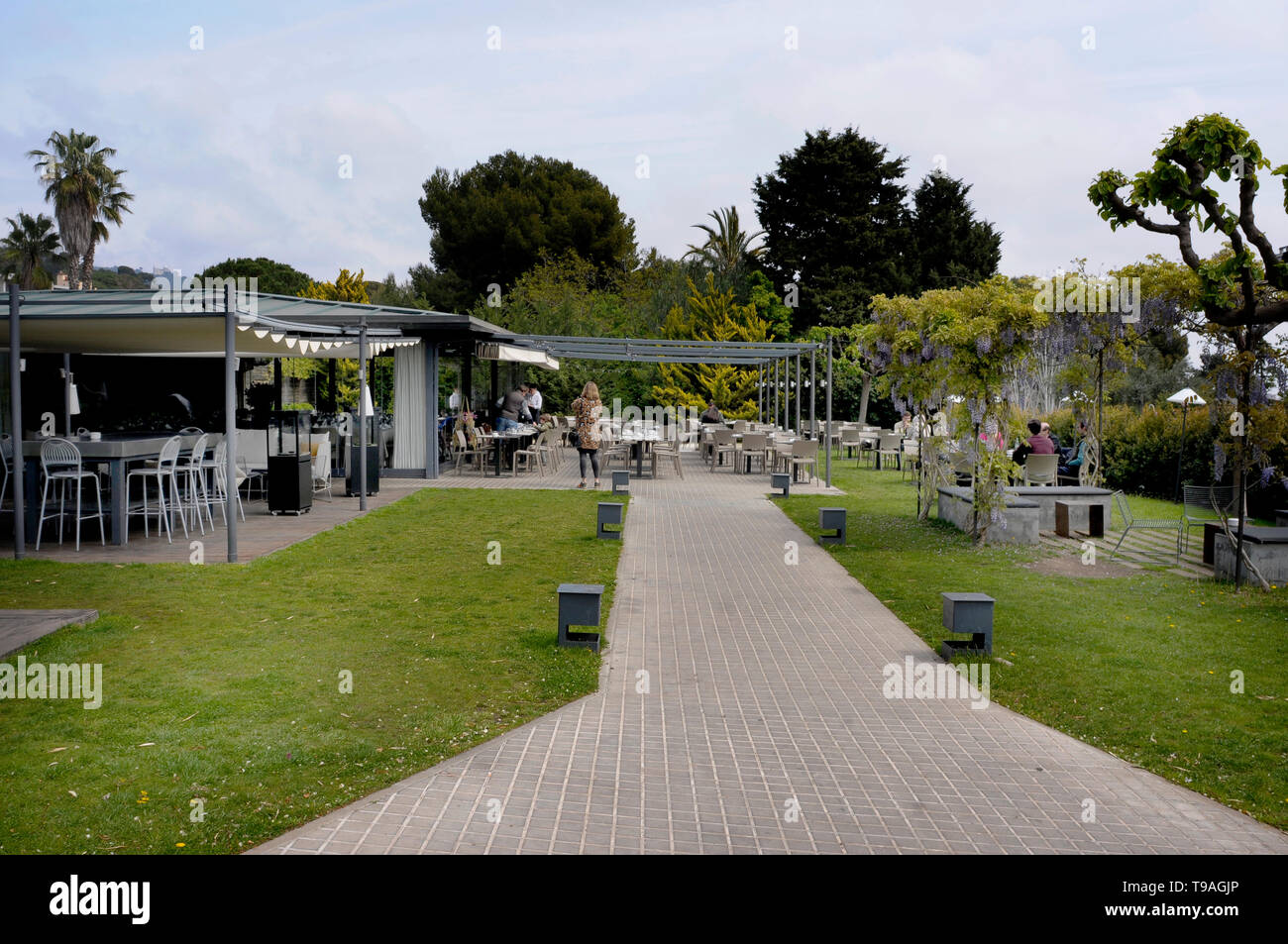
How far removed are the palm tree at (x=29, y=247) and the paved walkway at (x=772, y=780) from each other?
44.9m

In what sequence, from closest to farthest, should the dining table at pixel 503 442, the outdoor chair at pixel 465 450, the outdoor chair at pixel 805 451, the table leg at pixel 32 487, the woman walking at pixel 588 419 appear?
the table leg at pixel 32 487 < the woman walking at pixel 588 419 < the outdoor chair at pixel 805 451 < the dining table at pixel 503 442 < the outdoor chair at pixel 465 450

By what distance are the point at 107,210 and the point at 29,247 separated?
12.3ft

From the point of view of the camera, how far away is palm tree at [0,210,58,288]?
4284 centimetres

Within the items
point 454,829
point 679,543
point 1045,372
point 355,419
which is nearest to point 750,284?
point 1045,372

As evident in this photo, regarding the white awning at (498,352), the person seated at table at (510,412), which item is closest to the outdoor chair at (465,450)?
the person seated at table at (510,412)

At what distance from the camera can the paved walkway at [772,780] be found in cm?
388

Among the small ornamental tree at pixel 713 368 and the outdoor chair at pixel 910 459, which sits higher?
A: the small ornamental tree at pixel 713 368

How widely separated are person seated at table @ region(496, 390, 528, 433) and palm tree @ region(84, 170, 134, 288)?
95.9 feet

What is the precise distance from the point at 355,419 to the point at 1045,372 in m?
22.3

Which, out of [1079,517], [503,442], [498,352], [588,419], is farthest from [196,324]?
[1079,517]

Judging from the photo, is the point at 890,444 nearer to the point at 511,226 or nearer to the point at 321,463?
the point at 321,463

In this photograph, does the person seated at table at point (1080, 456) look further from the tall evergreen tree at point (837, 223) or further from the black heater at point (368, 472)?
the tall evergreen tree at point (837, 223)

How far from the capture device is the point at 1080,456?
16.0m

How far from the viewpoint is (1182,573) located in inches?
386
